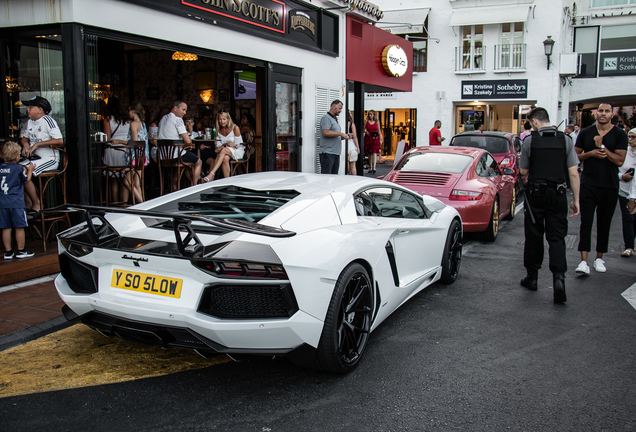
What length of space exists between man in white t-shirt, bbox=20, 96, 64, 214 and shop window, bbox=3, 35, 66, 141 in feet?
1.38

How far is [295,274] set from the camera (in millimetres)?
3059

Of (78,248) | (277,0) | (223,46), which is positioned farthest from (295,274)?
(277,0)

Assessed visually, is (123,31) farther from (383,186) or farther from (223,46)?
(383,186)

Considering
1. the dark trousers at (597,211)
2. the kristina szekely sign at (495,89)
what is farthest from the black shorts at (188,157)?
the kristina szekely sign at (495,89)

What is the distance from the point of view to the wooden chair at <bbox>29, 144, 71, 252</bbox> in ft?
20.4

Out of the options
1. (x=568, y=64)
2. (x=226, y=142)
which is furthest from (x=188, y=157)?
(x=568, y=64)

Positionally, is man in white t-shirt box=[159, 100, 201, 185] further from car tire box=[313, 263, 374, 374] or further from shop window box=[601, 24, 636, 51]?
shop window box=[601, 24, 636, 51]

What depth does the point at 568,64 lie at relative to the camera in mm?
26797

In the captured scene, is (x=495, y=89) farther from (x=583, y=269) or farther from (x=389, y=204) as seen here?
(x=389, y=204)

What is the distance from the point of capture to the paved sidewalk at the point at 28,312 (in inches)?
163

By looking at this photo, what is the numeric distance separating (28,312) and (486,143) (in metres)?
10.4

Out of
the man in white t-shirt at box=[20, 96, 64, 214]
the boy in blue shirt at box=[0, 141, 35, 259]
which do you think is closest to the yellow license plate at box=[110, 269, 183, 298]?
the boy in blue shirt at box=[0, 141, 35, 259]

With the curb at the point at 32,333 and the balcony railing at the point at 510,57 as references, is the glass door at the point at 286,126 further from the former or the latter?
the balcony railing at the point at 510,57

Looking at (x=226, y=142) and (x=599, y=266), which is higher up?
(x=226, y=142)
